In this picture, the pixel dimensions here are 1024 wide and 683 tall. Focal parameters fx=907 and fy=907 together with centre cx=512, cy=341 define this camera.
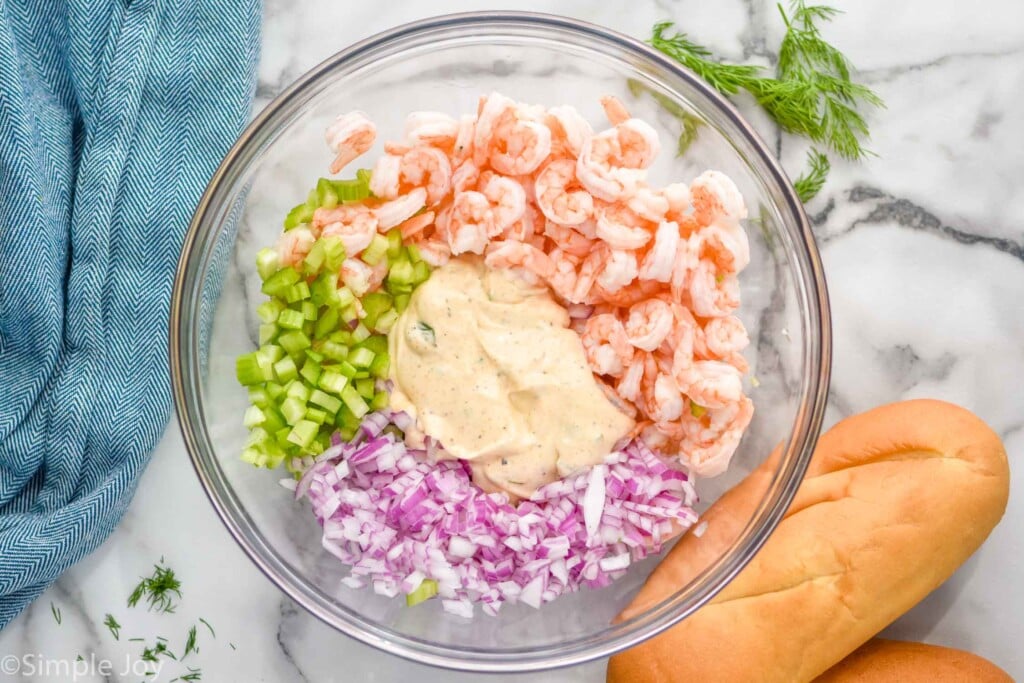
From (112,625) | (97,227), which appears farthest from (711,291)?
(112,625)

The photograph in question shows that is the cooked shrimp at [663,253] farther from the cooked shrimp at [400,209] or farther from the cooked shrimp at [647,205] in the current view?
the cooked shrimp at [400,209]

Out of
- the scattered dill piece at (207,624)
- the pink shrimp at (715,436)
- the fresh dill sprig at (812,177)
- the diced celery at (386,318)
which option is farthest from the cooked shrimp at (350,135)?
the scattered dill piece at (207,624)

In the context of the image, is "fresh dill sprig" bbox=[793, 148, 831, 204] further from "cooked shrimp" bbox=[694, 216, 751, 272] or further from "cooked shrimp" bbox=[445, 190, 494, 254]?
"cooked shrimp" bbox=[445, 190, 494, 254]

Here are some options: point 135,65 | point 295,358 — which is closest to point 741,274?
point 295,358

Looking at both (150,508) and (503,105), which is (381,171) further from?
(150,508)

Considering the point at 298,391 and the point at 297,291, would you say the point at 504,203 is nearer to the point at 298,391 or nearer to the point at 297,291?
the point at 297,291

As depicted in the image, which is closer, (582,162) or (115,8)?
(582,162)
